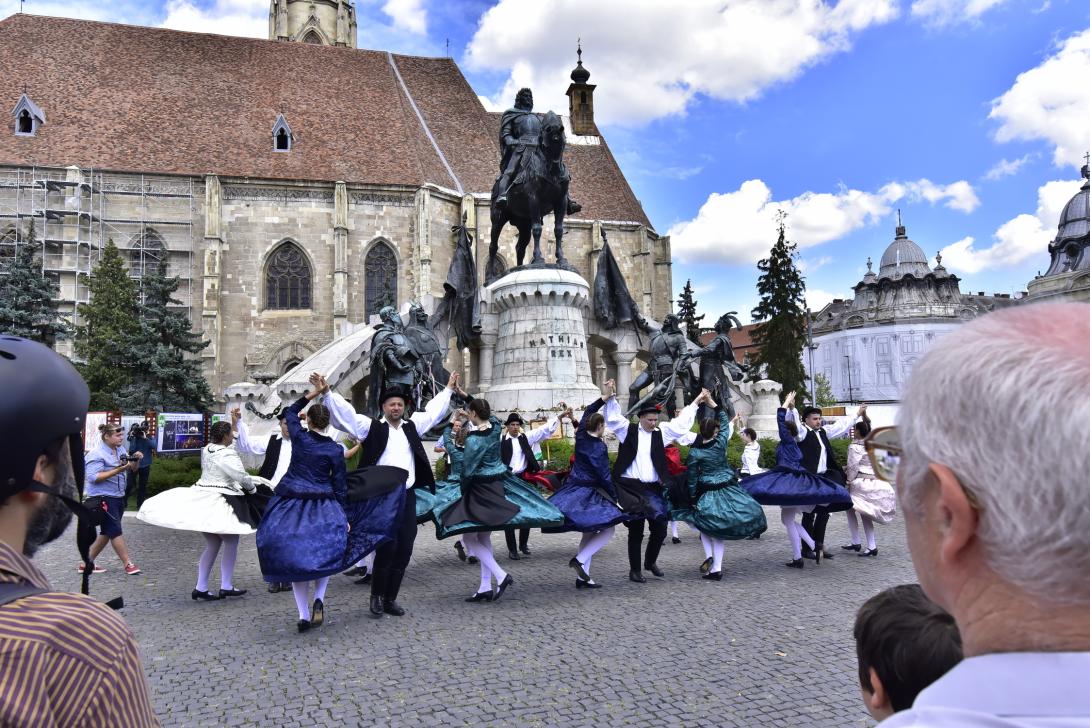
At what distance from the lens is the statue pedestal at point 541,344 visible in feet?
52.7

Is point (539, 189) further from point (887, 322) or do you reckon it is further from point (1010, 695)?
point (887, 322)

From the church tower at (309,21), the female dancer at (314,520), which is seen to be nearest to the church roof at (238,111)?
the church tower at (309,21)

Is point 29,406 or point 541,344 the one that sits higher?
point 541,344

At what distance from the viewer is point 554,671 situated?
4.68 metres

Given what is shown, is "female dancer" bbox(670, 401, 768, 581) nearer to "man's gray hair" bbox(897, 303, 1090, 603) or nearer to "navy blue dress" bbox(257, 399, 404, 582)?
"navy blue dress" bbox(257, 399, 404, 582)

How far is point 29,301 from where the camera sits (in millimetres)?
25906

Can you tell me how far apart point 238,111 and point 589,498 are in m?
33.2

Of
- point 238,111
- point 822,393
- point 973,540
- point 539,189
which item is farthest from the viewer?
point 822,393

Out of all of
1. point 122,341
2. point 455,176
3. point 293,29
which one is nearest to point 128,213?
point 122,341

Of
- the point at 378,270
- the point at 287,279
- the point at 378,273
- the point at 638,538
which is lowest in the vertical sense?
the point at 638,538

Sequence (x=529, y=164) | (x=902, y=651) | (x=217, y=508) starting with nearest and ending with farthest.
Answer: (x=902, y=651)
(x=217, y=508)
(x=529, y=164)

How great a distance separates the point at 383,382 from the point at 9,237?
24.4 m

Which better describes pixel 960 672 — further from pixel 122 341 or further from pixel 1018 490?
pixel 122 341

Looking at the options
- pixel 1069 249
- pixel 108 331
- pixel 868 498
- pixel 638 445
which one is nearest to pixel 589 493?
pixel 638 445
